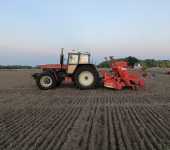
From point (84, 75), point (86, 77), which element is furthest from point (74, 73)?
point (86, 77)

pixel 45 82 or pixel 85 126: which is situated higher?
pixel 45 82

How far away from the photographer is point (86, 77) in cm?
1677

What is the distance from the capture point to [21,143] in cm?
589

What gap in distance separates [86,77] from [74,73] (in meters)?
0.70

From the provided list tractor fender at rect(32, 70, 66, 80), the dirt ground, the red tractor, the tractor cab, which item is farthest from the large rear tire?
the dirt ground

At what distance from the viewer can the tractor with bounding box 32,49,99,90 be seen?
1675 cm

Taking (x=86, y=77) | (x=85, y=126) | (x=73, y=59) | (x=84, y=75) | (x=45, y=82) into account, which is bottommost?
(x=85, y=126)

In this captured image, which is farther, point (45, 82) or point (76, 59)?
point (45, 82)

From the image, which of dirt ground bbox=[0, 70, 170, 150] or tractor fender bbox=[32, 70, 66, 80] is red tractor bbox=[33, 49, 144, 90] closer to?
tractor fender bbox=[32, 70, 66, 80]

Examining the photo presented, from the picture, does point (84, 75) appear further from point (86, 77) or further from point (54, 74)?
point (54, 74)

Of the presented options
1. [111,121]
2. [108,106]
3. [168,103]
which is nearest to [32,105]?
[108,106]

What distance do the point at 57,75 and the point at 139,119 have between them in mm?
9636

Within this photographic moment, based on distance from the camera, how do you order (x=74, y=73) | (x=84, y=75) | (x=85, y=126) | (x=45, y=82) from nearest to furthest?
(x=85, y=126) < (x=84, y=75) < (x=74, y=73) < (x=45, y=82)

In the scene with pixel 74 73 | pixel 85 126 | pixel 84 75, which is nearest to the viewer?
pixel 85 126
